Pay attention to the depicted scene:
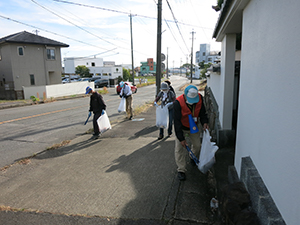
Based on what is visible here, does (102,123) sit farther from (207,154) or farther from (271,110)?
(271,110)

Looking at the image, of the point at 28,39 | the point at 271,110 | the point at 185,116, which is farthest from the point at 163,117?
the point at 28,39

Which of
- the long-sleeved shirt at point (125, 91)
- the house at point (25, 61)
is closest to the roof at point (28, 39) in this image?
the house at point (25, 61)

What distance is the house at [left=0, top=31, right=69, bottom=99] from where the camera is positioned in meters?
24.6

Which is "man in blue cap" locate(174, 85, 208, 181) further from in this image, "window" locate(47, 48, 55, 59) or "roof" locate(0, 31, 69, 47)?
"window" locate(47, 48, 55, 59)

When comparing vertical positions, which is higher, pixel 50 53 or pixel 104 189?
pixel 50 53

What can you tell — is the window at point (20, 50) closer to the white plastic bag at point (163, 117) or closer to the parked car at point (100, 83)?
the parked car at point (100, 83)

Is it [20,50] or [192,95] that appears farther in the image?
[20,50]

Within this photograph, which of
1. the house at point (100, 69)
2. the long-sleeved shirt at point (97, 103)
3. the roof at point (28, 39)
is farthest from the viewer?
the house at point (100, 69)

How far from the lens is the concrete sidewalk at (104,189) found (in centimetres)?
343

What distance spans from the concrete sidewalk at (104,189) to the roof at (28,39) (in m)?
22.9

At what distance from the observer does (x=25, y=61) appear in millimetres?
25906

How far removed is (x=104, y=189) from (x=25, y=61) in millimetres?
26081

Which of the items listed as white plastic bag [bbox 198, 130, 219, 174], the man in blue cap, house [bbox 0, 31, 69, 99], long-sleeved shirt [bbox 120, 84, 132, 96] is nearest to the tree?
house [bbox 0, 31, 69, 99]

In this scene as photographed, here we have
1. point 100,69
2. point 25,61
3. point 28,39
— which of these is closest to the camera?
point 25,61
